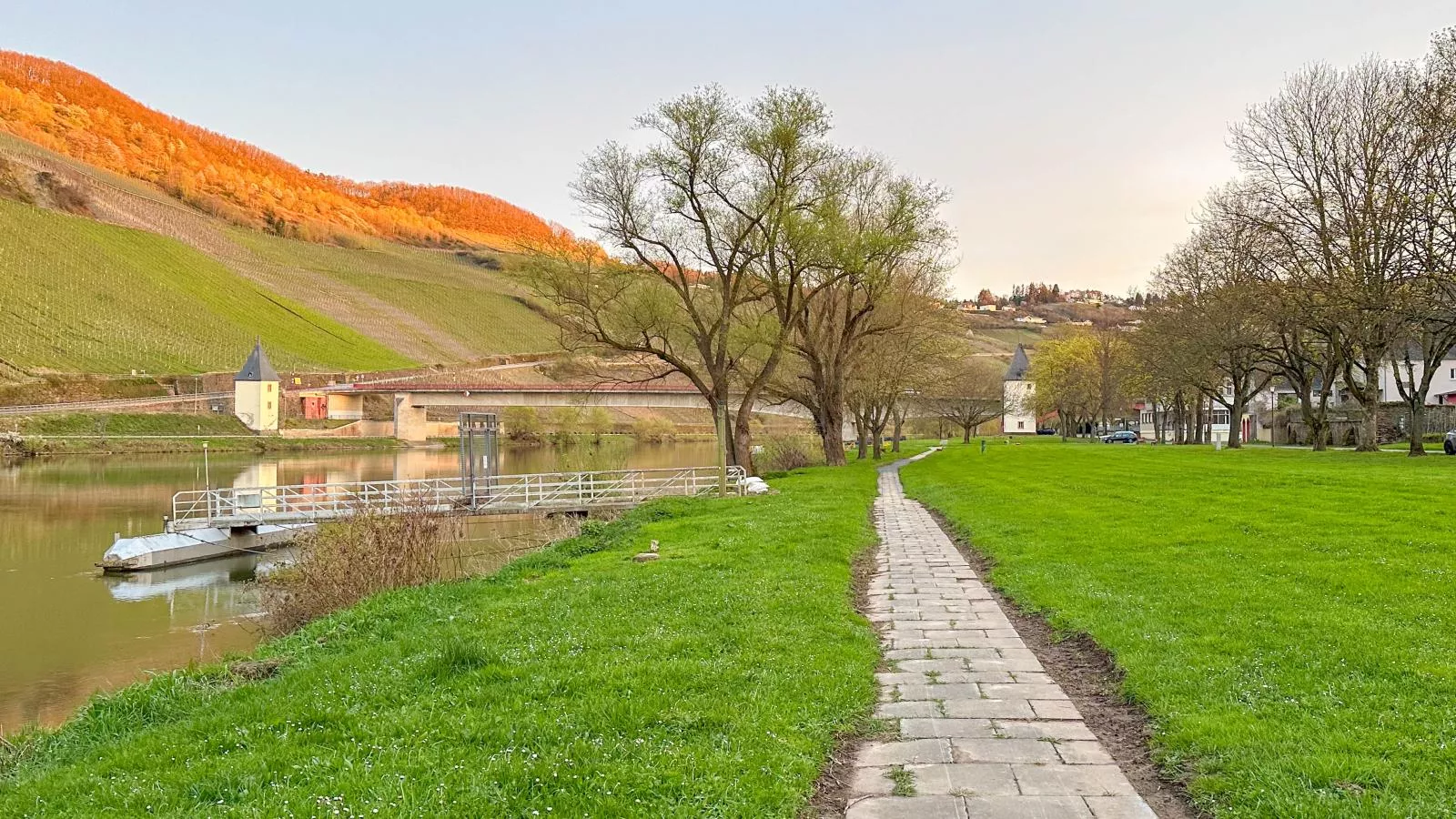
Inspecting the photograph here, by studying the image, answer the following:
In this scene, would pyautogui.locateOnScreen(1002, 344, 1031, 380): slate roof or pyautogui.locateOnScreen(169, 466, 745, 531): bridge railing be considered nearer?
pyautogui.locateOnScreen(169, 466, 745, 531): bridge railing

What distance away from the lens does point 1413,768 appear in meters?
4.34

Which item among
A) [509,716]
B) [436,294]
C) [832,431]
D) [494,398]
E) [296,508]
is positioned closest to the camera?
[509,716]

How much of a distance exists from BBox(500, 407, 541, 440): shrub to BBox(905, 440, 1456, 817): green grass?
234 ft

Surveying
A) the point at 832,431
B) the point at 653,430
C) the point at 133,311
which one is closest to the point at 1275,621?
the point at 832,431

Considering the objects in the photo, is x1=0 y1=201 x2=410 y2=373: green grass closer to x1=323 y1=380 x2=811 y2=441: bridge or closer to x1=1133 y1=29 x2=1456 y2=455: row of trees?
x1=323 y1=380 x2=811 y2=441: bridge

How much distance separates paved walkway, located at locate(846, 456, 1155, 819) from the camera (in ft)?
14.5

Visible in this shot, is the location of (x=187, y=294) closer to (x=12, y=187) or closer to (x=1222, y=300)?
(x=12, y=187)

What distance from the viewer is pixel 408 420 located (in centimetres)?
8619

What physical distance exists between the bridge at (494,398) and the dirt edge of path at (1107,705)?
124 ft

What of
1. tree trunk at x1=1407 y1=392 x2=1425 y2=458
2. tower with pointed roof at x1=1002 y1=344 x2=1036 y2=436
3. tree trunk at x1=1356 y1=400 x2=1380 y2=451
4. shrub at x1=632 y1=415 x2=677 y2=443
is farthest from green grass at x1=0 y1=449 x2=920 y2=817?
tower with pointed roof at x1=1002 y1=344 x2=1036 y2=436

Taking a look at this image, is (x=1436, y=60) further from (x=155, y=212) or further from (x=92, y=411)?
(x=155, y=212)

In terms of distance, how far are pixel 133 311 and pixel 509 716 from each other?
12071cm

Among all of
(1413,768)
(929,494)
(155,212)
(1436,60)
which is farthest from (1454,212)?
(155,212)

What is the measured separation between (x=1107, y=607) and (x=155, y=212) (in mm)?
188832
